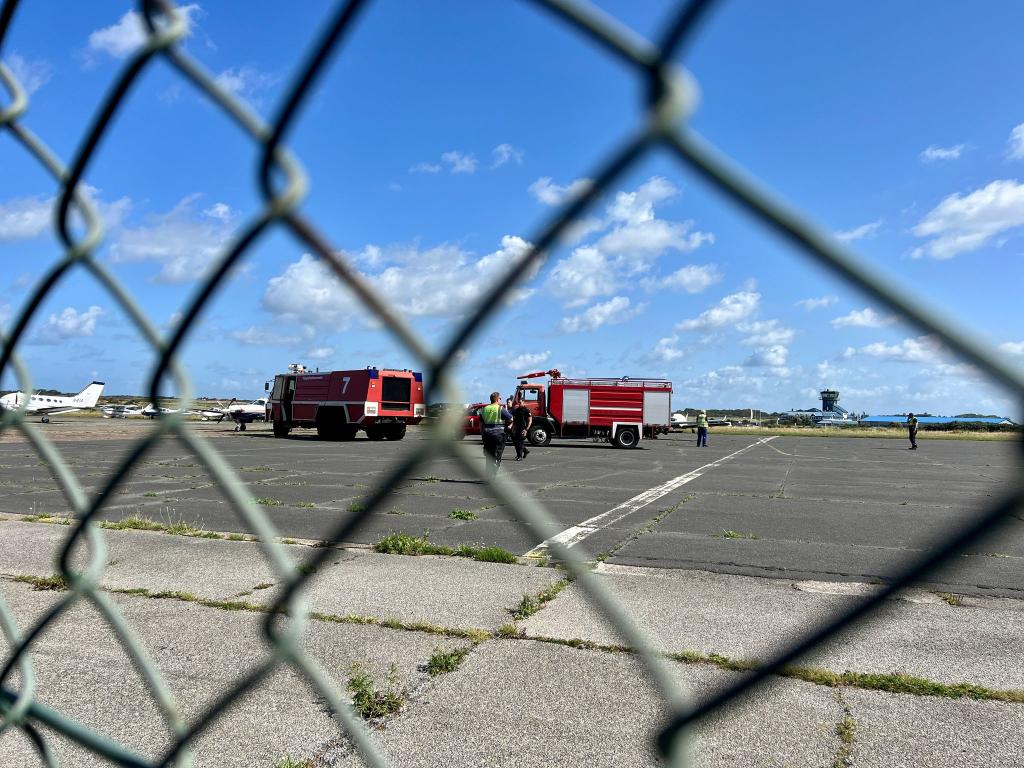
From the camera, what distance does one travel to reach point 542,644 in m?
3.62

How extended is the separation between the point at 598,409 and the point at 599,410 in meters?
0.05

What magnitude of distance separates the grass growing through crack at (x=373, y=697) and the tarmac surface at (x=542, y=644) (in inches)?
2.2

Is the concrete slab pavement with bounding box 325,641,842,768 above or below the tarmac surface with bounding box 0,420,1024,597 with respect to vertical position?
above

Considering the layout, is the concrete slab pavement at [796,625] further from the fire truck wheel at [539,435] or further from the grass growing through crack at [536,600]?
the fire truck wheel at [539,435]

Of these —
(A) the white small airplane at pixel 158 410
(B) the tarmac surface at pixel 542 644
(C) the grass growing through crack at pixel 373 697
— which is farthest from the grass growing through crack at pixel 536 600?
(A) the white small airplane at pixel 158 410

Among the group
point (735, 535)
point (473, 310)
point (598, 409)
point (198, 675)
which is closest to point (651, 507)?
point (735, 535)

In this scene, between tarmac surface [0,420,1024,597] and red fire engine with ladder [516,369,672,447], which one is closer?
tarmac surface [0,420,1024,597]

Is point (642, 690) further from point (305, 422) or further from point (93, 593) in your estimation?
point (305, 422)

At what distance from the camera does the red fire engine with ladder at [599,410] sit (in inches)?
979

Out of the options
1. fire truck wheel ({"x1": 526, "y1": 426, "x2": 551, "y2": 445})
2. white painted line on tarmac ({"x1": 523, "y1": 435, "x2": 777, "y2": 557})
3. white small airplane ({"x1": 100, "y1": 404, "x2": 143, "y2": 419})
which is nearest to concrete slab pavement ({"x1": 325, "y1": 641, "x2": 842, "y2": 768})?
white painted line on tarmac ({"x1": 523, "y1": 435, "x2": 777, "y2": 557})

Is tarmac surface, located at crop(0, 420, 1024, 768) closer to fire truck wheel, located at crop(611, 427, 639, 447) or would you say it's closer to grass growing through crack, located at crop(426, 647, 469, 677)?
grass growing through crack, located at crop(426, 647, 469, 677)

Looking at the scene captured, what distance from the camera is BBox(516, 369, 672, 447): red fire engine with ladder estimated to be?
81.6 ft

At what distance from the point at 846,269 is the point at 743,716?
8.98 ft

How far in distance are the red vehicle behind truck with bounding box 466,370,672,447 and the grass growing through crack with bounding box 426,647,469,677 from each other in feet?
70.0
